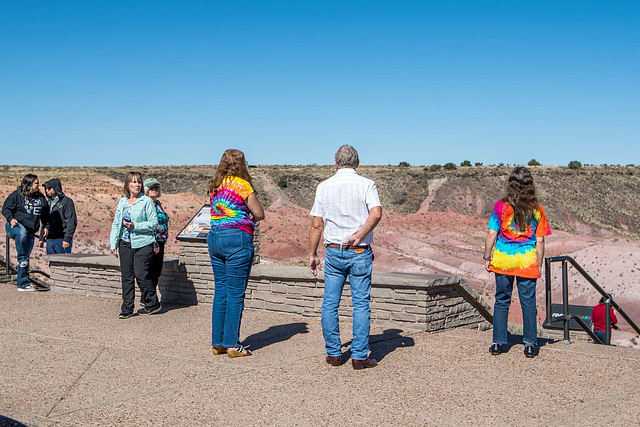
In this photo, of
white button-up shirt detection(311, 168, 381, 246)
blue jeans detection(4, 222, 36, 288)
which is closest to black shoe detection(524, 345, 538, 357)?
white button-up shirt detection(311, 168, 381, 246)

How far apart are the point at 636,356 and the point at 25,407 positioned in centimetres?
484

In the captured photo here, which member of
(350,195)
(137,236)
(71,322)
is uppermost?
(350,195)

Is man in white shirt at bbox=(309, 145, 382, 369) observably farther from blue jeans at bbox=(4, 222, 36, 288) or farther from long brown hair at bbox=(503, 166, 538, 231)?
blue jeans at bbox=(4, 222, 36, 288)

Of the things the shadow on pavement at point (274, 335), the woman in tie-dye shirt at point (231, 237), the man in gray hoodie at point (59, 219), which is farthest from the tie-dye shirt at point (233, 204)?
the man in gray hoodie at point (59, 219)

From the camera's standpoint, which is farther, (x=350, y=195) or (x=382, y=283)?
(x=382, y=283)

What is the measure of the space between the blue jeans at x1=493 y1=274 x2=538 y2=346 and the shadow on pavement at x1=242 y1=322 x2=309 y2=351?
1.98 metres

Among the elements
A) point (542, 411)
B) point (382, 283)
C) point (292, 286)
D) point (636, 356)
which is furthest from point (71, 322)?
point (636, 356)

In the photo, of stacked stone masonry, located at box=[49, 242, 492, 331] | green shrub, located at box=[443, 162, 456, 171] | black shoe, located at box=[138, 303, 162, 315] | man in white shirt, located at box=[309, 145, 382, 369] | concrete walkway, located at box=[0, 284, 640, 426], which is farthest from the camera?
green shrub, located at box=[443, 162, 456, 171]

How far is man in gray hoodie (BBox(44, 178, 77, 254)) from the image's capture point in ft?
30.1

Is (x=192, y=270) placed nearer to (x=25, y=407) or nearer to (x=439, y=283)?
(x=439, y=283)

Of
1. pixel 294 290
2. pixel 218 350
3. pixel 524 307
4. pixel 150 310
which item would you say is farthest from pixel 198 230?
pixel 524 307

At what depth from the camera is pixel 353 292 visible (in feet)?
16.0

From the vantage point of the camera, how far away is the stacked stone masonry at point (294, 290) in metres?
6.38

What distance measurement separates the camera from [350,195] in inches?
190
